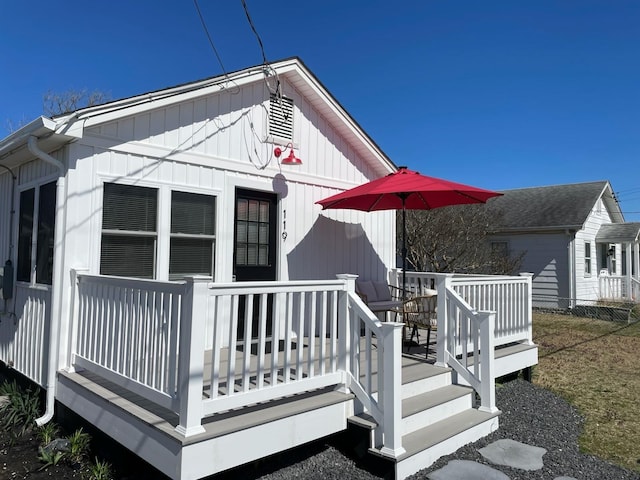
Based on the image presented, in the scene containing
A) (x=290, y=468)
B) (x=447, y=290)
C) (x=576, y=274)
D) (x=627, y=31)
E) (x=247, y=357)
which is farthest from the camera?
(x=576, y=274)

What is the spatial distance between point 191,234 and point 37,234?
1678 millimetres

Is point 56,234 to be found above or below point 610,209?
below

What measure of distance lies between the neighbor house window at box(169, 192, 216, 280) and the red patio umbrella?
1562 millimetres

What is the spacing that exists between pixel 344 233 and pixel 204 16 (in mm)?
A: 3506

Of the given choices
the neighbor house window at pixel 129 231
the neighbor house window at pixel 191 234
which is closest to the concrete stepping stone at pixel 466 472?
the neighbor house window at pixel 191 234

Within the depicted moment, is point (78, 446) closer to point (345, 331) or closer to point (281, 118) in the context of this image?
point (345, 331)

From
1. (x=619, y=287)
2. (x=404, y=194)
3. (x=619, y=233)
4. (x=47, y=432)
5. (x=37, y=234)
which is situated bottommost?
(x=47, y=432)

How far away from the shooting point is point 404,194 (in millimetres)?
5680

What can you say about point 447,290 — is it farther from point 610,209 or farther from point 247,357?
point 610,209

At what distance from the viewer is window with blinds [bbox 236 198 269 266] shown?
5.50 meters

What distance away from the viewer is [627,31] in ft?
32.6

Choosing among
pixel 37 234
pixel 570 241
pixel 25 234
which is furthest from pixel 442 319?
pixel 570 241

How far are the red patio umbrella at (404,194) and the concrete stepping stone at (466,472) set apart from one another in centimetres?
244

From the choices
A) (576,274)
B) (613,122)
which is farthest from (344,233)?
(613,122)
